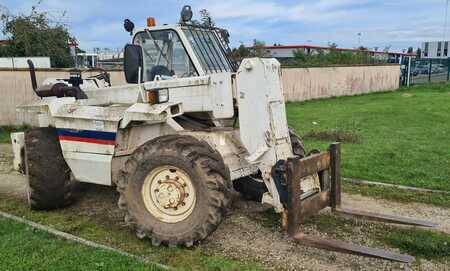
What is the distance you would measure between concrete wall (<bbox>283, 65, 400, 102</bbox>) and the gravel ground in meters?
16.3

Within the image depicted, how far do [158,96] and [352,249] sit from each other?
2628mm

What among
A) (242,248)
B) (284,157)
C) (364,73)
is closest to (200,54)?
(284,157)

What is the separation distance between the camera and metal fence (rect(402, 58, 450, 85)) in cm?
3438

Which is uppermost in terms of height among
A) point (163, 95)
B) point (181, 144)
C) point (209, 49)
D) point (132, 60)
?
point (209, 49)

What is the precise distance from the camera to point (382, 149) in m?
10.3

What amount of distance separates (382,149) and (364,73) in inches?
743

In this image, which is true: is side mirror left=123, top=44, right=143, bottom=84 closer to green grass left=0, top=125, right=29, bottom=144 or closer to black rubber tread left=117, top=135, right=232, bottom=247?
black rubber tread left=117, top=135, right=232, bottom=247

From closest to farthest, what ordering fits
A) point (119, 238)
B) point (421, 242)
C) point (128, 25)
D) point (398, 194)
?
point (421, 242)
point (119, 238)
point (128, 25)
point (398, 194)

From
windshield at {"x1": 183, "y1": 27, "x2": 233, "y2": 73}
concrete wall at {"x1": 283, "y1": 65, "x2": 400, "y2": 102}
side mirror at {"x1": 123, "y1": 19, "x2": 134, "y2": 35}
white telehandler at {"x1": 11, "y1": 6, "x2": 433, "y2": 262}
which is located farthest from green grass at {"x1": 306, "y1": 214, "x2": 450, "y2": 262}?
concrete wall at {"x1": 283, "y1": 65, "x2": 400, "y2": 102}

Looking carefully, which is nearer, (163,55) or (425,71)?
(163,55)

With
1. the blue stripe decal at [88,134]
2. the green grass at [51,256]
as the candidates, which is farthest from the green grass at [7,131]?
the green grass at [51,256]

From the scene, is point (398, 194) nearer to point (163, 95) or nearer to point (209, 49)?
point (209, 49)

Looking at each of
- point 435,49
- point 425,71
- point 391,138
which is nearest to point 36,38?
point 391,138

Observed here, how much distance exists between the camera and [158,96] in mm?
5613
